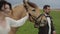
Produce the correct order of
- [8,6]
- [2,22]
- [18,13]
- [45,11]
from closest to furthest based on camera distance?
[2,22] → [8,6] → [18,13] → [45,11]

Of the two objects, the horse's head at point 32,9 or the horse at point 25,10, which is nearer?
the horse at point 25,10

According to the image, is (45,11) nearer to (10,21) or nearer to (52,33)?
(52,33)

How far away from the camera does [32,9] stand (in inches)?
242

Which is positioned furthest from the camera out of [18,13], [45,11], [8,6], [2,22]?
[45,11]

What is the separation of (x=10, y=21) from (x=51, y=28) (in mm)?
2247

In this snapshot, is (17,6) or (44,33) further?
(44,33)

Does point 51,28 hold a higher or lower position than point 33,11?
lower

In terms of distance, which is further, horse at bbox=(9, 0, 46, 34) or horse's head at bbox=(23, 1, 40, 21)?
horse's head at bbox=(23, 1, 40, 21)

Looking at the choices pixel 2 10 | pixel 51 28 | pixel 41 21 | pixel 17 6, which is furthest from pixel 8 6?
pixel 51 28

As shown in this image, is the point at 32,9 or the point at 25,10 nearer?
the point at 25,10

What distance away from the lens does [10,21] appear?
448 cm

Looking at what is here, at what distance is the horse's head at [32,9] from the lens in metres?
6.00

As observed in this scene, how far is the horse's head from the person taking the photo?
6000 mm

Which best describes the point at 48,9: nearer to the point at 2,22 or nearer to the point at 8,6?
the point at 8,6
